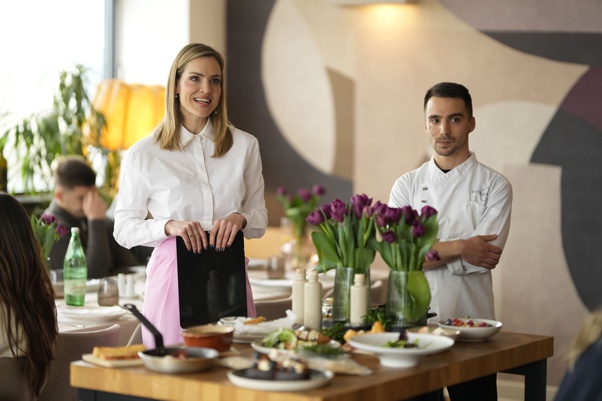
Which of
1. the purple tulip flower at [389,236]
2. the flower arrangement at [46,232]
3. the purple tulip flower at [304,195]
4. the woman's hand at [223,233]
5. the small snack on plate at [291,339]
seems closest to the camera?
the small snack on plate at [291,339]

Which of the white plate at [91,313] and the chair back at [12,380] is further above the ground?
the white plate at [91,313]

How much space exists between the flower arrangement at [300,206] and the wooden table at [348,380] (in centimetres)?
346

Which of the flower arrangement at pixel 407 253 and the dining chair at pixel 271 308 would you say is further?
the dining chair at pixel 271 308

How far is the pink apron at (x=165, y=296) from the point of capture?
3.24 meters

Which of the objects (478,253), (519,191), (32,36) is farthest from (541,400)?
(32,36)

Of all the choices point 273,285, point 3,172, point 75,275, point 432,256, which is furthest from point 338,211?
point 3,172

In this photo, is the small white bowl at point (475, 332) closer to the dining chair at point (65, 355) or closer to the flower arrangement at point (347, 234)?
the flower arrangement at point (347, 234)

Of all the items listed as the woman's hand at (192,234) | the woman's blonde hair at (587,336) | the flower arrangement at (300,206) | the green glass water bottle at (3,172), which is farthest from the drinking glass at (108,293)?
the woman's blonde hair at (587,336)

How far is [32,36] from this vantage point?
6.37 meters

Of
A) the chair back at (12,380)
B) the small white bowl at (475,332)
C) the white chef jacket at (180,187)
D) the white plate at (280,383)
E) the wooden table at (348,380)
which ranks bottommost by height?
the chair back at (12,380)

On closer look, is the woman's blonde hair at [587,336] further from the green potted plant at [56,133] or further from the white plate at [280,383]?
the green potted plant at [56,133]

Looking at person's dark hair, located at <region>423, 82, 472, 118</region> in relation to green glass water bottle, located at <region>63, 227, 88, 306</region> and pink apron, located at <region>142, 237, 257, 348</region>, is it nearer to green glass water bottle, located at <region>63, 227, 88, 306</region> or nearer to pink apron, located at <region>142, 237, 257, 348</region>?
pink apron, located at <region>142, 237, 257, 348</region>

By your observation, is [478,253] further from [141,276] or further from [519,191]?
[519,191]

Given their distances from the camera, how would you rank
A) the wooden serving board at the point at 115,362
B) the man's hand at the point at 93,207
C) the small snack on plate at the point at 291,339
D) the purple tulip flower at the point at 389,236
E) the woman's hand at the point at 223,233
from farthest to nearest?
the man's hand at the point at 93,207 → the woman's hand at the point at 223,233 → the purple tulip flower at the point at 389,236 → the small snack on plate at the point at 291,339 → the wooden serving board at the point at 115,362
